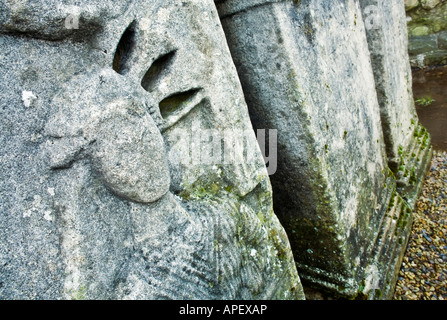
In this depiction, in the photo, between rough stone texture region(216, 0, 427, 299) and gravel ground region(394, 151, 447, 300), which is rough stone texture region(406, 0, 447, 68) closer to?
gravel ground region(394, 151, 447, 300)

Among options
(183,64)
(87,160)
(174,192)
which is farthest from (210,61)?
(87,160)

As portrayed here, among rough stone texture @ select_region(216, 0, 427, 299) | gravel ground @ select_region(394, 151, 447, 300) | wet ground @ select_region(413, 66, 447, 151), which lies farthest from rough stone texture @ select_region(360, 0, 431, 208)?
wet ground @ select_region(413, 66, 447, 151)

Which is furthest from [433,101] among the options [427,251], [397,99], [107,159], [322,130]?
[107,159]

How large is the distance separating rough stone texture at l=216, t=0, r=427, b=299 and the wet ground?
2.11 m

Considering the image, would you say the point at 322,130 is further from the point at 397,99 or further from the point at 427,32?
the point at 427,32

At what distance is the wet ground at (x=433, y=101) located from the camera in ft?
14.1

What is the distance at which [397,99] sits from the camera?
3.28m

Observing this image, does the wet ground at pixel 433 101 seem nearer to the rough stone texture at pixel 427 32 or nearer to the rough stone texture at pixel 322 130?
the rough stone texture at pixel 427 32

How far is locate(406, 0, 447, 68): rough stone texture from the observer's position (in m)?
6.36

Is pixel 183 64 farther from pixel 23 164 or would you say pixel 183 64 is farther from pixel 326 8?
pixel 326 8

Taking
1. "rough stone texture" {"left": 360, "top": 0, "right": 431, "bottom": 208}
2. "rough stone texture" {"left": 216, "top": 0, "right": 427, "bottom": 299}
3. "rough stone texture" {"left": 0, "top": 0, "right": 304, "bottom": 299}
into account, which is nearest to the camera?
"rough stone texture" {"left": 0, "top": 0, "right": 304, "bottom": 299}

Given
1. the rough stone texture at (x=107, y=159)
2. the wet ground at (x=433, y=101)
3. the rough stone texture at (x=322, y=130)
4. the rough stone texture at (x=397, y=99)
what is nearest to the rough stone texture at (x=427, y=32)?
the wet ground at (x=433, y=101)

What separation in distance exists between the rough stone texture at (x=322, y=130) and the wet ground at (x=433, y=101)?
6.94 feet

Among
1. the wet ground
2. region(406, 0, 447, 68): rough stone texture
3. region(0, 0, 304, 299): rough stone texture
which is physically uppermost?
region(0, 0, 304, 299): rough stone texture
